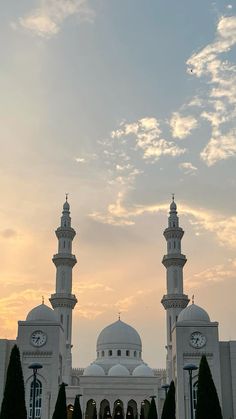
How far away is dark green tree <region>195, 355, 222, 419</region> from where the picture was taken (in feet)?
74.7

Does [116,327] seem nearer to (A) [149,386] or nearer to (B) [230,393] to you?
(A) [149,386]

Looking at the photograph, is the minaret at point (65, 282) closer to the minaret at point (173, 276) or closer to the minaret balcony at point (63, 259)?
the minaret balcony at point (63, 259)

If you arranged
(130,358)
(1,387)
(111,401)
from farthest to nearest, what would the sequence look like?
(130,358) < (111,401) < (1,387)

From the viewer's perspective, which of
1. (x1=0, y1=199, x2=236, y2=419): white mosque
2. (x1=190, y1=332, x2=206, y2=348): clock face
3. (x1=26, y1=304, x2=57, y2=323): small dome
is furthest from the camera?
(x1=26, y1=304, x2=57, y2=323): small dome

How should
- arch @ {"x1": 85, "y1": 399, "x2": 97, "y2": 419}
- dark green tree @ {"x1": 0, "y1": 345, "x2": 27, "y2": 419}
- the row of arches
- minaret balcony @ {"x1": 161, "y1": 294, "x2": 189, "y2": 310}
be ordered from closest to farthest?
1. dark green tree @ {"x1": 0, "y1": 345, "x2": 27, "y2": 419}
2. the row of arches
3. arch @ {"x1": 85, "y1": 399, "x2": 97, "y2": 419}
4. minaret balcony @ {"x1": 161, "y1": 294, "x2": 189, "y2": 310}

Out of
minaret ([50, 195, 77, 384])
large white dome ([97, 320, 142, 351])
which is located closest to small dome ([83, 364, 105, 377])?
minaret ([50, 195, 77, 384])

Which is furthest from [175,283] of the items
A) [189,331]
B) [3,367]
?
[3,367]

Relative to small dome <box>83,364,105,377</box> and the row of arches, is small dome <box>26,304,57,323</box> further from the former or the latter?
small dome <box>83,364,105,377</box>

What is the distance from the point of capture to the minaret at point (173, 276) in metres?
55.8

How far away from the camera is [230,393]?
46219 mm

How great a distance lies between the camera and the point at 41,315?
49250 millimetres

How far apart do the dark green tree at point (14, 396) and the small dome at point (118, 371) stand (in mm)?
35307

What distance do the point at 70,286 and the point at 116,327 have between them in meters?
11.6

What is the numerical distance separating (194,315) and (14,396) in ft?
92.8
